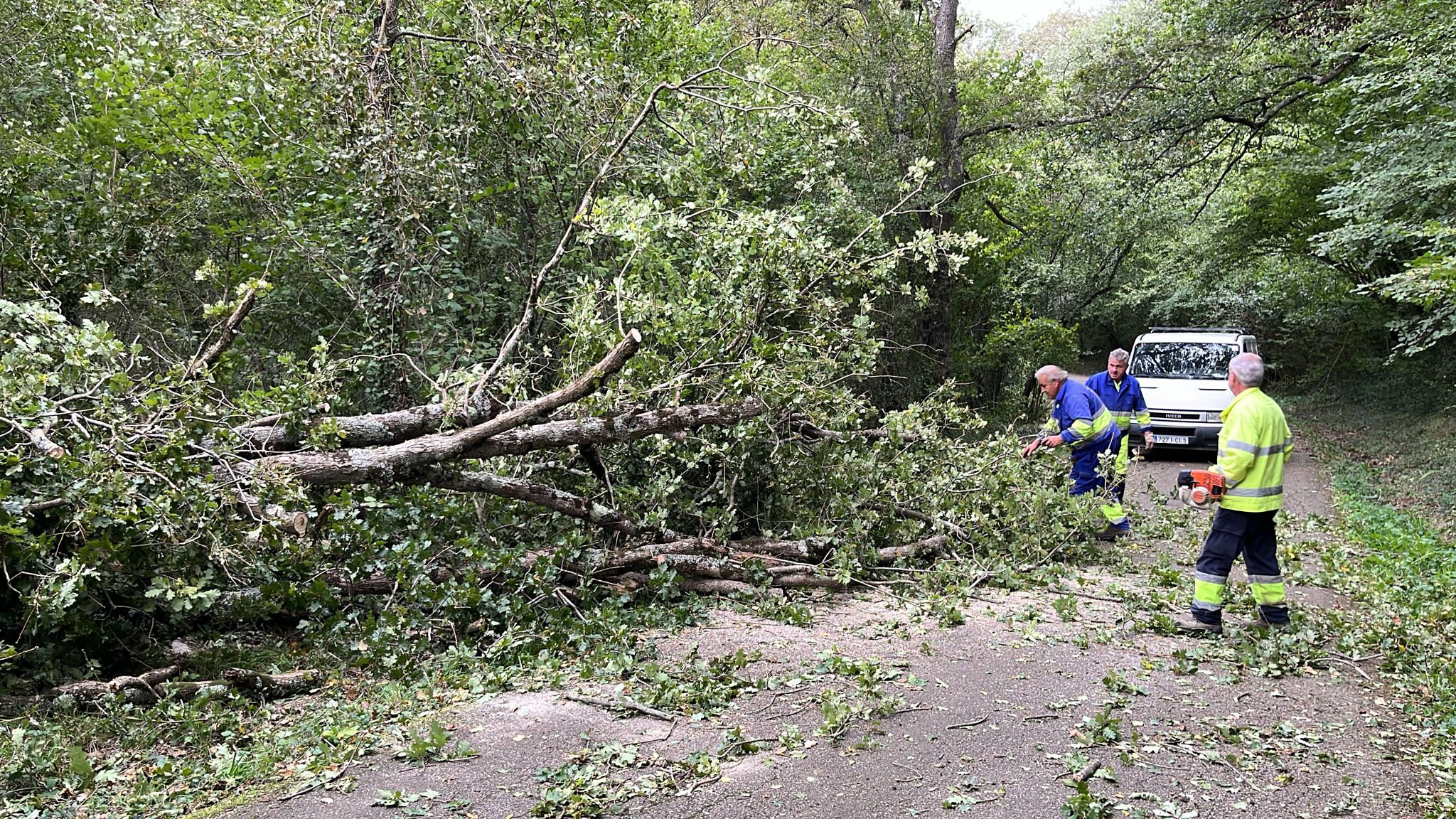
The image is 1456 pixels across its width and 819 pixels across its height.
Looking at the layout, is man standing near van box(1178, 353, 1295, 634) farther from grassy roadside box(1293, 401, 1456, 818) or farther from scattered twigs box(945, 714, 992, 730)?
scattered twigs box(945, 714, 992, 730)

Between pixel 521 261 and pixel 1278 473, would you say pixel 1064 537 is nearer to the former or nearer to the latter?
pixel 1278 473

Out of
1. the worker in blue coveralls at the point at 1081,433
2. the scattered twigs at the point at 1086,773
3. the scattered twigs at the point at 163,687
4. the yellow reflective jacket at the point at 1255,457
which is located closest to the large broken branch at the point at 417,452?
the scattered twigs at the point at 163,687

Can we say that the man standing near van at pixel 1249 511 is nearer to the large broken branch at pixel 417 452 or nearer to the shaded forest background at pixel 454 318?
the shaded forest background at pixel 454 318

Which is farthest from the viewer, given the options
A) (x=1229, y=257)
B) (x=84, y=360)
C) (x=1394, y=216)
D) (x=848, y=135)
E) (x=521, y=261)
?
(x=1229, y=257)

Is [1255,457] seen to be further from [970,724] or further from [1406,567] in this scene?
[1406,567]

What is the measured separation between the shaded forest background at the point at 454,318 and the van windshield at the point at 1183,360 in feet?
7.86

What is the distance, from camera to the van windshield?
1423cm

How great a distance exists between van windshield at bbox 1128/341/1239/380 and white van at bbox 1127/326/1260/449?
0.01m

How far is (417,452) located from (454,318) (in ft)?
8.97

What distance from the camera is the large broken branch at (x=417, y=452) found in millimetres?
5020

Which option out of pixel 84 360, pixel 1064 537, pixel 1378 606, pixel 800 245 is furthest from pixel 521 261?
pixel 1378 606

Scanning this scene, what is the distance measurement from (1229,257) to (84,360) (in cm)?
2183

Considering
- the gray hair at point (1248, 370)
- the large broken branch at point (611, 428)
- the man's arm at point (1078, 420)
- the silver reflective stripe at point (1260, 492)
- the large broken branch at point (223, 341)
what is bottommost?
the silver reflective stripe at point (1260, 492)

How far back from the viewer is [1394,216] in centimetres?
1183
